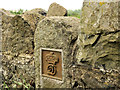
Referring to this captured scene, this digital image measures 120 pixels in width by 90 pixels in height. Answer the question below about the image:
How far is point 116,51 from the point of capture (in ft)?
4.18

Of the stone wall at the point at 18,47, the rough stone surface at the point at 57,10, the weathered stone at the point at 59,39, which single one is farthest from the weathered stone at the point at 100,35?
the rough stone surface at the point at 57,10

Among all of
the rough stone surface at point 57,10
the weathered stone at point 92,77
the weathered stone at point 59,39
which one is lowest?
the weathered stone at point 92,77

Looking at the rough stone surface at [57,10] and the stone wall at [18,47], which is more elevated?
the rough stone surface at [57,10]

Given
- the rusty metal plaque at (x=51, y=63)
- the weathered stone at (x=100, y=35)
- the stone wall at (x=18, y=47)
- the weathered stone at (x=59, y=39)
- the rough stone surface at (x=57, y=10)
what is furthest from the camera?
the rough stone surface at (x=57, y=10)

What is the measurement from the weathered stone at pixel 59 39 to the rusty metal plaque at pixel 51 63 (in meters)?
0.05

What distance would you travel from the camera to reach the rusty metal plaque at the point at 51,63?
5.38 ft

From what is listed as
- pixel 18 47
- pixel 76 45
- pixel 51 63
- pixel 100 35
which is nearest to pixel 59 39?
pixel 76 45

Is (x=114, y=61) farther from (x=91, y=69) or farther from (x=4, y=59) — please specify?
(x=4, y=59)

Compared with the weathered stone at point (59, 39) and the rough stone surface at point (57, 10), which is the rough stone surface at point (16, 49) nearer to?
the weathered stone at point (59, 39)

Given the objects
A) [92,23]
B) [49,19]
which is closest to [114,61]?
[92,23]

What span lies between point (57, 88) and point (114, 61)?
28.6 inches

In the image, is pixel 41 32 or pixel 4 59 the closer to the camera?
pixel 41 32

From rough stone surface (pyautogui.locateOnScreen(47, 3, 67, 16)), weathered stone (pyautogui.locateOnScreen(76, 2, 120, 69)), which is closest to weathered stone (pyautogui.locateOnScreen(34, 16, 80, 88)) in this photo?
weathered stone (pyautogui.locateOnScreen(76, 2, 120, 69))

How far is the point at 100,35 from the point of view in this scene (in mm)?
1316
